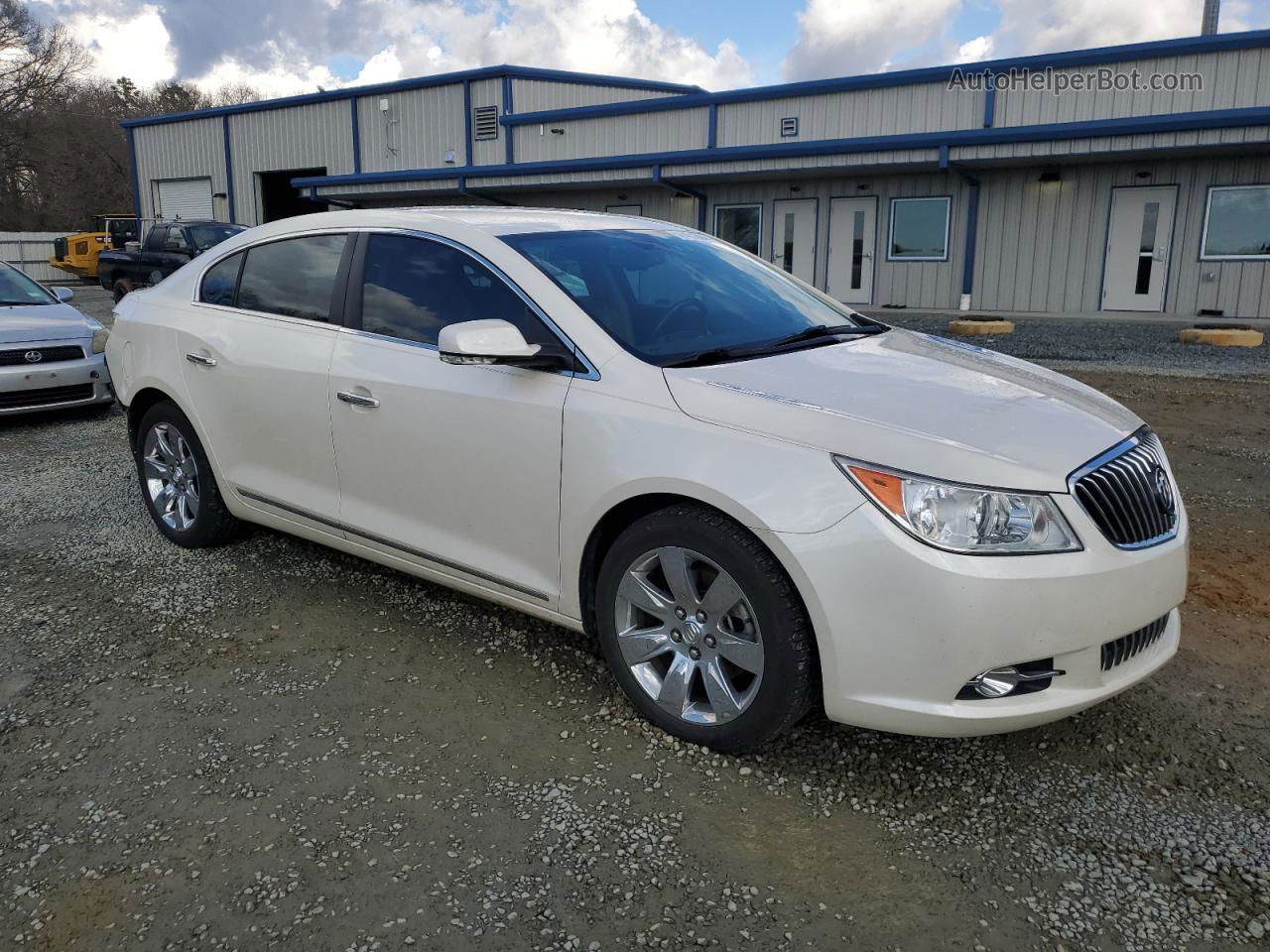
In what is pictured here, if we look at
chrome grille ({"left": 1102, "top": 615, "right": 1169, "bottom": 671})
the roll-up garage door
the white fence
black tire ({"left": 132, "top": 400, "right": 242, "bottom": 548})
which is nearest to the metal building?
the roll-up garage door

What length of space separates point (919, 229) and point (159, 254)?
15.8m

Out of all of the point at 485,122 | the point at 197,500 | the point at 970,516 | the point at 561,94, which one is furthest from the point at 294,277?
the point at 561,94

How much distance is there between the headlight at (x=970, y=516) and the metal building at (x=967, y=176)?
16.3 meters

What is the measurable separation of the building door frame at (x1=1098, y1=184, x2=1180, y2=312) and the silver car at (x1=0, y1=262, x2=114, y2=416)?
1701 cm

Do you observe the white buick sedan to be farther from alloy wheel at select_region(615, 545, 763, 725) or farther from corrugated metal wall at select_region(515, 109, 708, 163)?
corrugated metal wall at select_region(515, 109, 708, 163)

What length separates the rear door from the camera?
4.07 meters

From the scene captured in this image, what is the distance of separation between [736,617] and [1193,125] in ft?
54.6

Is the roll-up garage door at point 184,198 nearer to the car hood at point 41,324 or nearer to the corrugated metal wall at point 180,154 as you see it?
the corrugated metal wall at point 180,154

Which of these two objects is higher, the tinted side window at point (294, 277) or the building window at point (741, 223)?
the building window at point (741, 223)

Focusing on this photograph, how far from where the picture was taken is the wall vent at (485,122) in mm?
27781

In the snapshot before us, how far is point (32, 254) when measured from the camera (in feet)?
120

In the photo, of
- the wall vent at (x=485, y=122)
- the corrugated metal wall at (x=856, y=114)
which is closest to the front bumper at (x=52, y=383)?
the corrugated metal wall at (x=856, y=114)

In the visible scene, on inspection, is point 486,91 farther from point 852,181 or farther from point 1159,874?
point 1159,874

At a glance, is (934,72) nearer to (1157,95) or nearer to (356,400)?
(1157,95)
